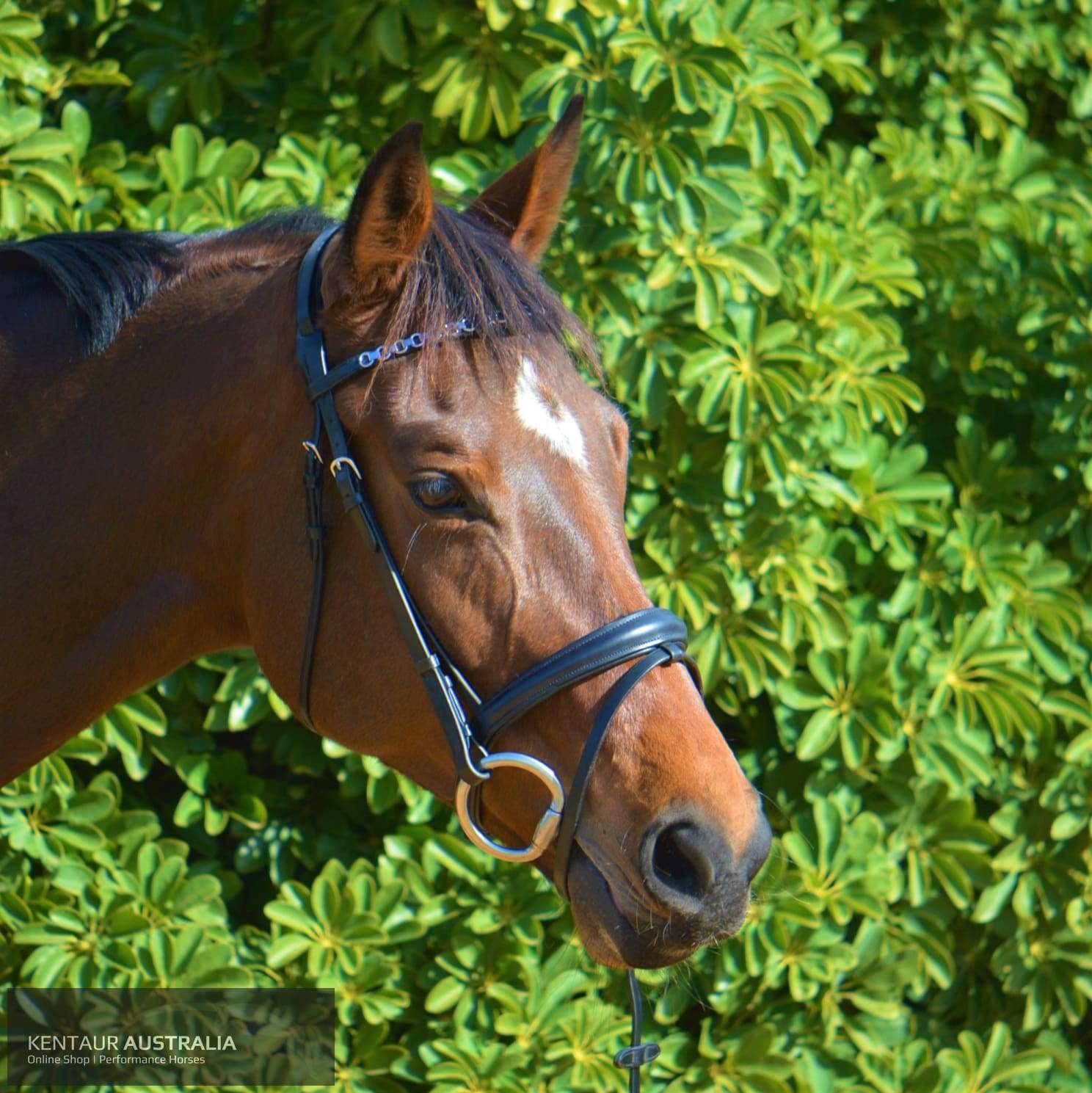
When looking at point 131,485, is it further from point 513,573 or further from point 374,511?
point 513,573

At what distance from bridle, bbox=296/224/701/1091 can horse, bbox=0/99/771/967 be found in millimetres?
12

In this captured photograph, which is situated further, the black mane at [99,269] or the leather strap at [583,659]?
the black mane at [99,269]

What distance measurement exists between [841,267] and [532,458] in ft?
5.26

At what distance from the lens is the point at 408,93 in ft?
9.86

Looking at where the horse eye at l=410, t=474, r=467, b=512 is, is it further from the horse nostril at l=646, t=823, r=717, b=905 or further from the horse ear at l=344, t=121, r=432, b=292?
the horse nostril at l=646, t=823, r=717, b=905

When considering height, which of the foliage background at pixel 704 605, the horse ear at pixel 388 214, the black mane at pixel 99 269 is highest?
the horse ear at pixel 388 214

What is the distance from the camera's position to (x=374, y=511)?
1.64 metres

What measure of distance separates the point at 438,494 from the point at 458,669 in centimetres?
24

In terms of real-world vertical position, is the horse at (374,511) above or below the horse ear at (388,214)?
below

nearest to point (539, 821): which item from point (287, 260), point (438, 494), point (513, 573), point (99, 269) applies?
point (513, 573)

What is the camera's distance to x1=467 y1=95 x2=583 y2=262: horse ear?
195 centimetres

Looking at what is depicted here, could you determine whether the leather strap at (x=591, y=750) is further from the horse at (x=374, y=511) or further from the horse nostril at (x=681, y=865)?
the horse nostril at (x=681, y=865)

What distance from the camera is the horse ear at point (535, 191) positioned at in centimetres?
195

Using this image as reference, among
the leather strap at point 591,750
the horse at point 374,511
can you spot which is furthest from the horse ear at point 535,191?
the leather strap at point 591,750
